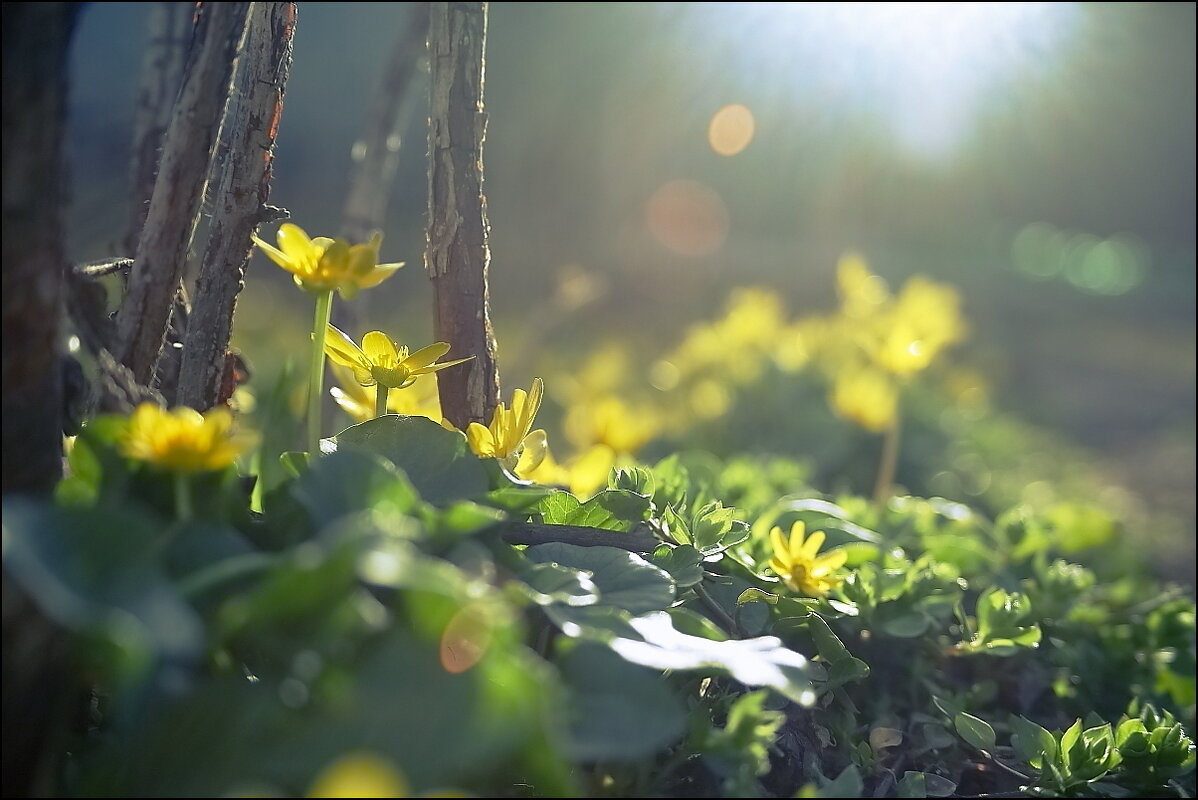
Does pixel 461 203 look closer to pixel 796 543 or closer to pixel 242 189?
pixel 242 189

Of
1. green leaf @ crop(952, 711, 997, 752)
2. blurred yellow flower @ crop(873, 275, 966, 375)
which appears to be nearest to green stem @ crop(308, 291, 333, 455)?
green leaf @ crop(952, 711, 997, 752)

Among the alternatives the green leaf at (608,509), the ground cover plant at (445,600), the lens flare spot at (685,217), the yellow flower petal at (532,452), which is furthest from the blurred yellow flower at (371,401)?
the lens flare spot at (685,217)

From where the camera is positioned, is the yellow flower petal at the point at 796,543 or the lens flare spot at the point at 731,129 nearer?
the yellow flower petal at the point at 796,543

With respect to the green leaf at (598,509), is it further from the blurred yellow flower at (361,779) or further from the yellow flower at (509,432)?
the blurred yellow flower at (361,779)

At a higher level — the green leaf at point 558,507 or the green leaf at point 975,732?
the green leaf at point 558,507

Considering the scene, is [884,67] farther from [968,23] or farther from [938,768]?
[938,768]

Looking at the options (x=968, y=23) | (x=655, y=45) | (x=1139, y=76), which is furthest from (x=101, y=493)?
(x=1139, y=76)

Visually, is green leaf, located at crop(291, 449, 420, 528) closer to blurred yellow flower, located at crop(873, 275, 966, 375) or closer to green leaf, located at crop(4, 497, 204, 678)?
green leaf, located at crop(4, 497, 204, 678)
